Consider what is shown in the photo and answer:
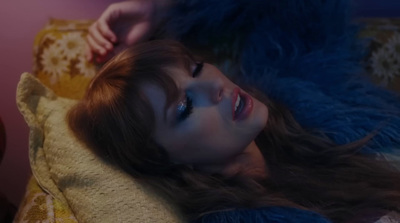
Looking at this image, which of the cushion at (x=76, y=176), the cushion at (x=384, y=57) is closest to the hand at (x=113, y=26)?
the cushion at (x=76, y=176)

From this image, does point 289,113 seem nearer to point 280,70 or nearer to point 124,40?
point 280,70

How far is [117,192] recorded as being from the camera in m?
0.87

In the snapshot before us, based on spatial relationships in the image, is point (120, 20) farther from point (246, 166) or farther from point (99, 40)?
point (246, 166)

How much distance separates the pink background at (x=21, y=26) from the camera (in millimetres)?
1357

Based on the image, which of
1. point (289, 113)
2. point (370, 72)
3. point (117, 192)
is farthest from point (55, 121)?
point (370, 72)

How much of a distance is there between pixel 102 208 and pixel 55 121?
220 millimetres

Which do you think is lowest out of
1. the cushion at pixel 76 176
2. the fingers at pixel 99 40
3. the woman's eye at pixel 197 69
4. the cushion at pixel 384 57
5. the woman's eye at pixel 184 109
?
the cushion at pixel 384 57

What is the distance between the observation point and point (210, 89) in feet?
2.92

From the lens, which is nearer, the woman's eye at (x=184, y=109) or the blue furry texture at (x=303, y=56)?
the woman's eye at (x=184, y=109)

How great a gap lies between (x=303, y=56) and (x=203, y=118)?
0.37 metres

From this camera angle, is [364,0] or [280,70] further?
[364,0]

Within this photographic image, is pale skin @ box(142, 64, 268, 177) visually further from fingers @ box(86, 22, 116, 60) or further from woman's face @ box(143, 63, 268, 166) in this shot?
fingers @ box(86, 22, 116, 60)

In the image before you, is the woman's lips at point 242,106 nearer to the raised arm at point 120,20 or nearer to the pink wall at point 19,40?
the raised arm at point 120,20

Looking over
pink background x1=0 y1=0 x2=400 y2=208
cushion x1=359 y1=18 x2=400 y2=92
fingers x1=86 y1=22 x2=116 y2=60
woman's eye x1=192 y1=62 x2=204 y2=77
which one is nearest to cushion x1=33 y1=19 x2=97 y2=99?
fingers x1=86 y1=22 x2=116 y2=60
